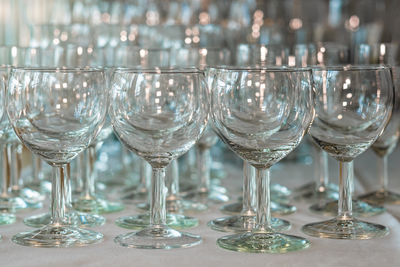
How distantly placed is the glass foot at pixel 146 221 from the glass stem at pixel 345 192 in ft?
0.71

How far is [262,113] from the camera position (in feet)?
3.50

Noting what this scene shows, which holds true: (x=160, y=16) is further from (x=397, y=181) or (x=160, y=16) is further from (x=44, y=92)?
(x=44, y=92)

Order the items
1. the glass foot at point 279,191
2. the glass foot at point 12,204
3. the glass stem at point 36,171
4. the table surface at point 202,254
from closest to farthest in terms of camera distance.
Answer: the table surface at point 202,254
the glass foot at point 12,204
the glass foot at point 279,191
the glass stem at point 36,171

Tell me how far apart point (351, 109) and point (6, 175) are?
658 millimetres

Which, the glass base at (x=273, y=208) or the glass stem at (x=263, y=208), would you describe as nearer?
the glass stem at (x=263, y=208)

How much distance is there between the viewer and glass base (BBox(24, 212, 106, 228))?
1259 millimetres

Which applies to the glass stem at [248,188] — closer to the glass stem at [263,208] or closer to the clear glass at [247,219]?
the clear glass at [247,219]

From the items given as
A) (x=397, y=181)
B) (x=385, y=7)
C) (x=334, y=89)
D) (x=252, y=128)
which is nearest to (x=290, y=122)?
(x=252, y=128)

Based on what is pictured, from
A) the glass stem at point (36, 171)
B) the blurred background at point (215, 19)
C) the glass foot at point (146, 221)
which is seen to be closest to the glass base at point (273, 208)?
the glass foot at point (146, 221)

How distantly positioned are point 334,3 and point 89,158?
4.04 meters

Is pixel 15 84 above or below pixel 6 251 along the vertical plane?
above

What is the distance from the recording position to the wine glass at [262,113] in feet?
3.50

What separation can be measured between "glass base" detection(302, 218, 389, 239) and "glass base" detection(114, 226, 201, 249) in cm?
18

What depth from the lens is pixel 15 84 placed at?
1.08m
